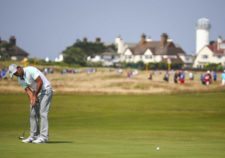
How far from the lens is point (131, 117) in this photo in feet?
115

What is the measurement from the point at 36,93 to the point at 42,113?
1.82 feet

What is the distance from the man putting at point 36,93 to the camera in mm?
15992

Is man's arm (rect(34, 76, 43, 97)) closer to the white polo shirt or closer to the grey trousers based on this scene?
the white polo shirt

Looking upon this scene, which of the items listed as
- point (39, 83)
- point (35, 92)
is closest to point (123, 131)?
point (35, 92)

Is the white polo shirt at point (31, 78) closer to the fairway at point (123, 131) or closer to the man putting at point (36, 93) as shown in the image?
the man putting at point (36, 93)

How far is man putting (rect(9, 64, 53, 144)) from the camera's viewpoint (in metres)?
16.0

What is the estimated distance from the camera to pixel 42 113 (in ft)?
53.6

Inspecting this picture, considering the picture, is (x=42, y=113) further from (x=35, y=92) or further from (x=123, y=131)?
(x=123, y=131)

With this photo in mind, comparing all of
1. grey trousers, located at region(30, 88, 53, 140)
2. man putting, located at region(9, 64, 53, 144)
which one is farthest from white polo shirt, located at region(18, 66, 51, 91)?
grey trousers, located at region(30, 88, 53, 140)

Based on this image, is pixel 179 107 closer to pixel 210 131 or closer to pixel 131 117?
pixel 131 117

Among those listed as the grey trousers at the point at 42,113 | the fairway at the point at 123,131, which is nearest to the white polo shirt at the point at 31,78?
the grey trousers at the point at 42,113

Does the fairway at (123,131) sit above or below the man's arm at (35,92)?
below

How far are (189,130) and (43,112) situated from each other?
11440mm

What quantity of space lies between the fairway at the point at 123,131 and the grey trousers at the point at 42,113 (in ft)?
1.74
